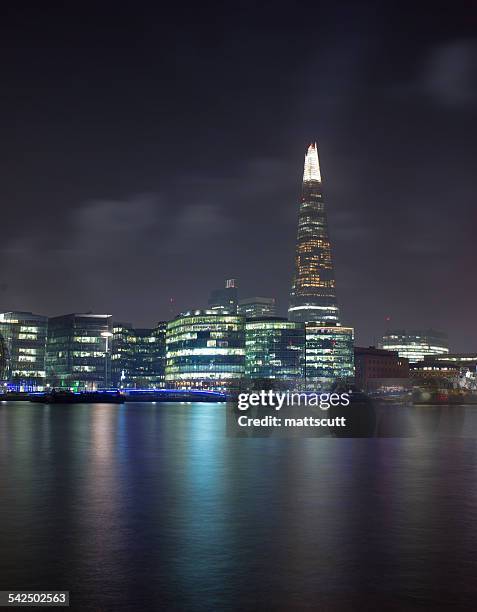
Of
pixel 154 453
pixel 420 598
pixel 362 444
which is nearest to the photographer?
pixel 420 598

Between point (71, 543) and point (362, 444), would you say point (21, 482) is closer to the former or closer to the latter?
point (71, 543)

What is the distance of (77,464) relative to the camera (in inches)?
1845

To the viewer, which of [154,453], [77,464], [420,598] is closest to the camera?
[420,598]

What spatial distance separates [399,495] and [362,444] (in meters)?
34.4

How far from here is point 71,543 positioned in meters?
22.6

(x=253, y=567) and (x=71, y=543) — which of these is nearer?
(x=253, y=567)

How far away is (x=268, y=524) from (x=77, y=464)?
23.6m

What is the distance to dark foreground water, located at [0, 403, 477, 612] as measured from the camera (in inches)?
679

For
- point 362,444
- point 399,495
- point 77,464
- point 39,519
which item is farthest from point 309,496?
point 362,444

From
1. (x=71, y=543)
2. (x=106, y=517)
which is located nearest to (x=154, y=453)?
(x=106, y=517)

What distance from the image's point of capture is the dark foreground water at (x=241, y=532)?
56.6 feet

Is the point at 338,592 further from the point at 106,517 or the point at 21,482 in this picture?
the point at 21,482

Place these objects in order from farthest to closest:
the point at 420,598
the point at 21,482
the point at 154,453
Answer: the point at 154,453 < the point at 21,482 < the point at 420,598

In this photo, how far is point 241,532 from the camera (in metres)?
24.5
